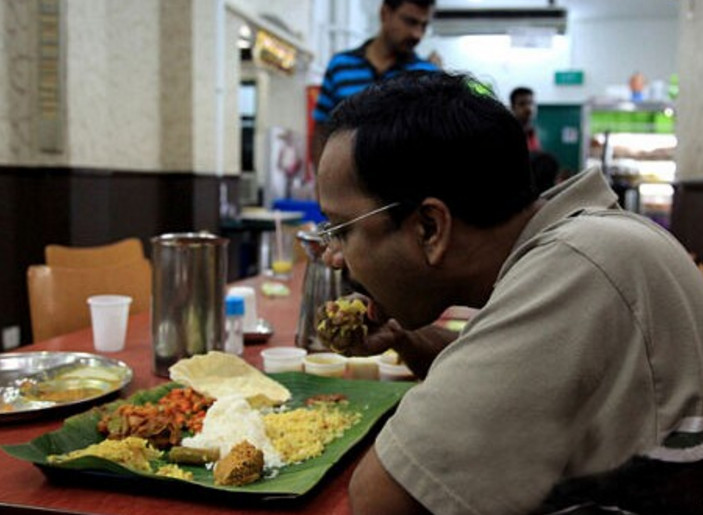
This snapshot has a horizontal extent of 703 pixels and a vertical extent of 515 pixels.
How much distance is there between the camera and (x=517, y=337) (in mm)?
780

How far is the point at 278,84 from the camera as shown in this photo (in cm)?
1042

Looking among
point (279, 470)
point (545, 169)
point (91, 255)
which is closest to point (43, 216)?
point (91, 255)

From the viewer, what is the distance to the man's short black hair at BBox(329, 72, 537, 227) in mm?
894

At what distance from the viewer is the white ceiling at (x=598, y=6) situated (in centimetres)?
1141

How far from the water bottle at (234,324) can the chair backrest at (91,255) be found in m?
1.16

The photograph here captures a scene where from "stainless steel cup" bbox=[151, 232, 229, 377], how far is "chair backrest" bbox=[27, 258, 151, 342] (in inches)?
32.5

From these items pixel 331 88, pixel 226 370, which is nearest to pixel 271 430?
pixel 226 370

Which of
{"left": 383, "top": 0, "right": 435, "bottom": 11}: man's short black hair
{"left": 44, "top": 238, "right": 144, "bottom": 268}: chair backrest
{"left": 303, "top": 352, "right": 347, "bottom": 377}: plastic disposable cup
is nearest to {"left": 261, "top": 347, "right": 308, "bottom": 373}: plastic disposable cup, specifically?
{"left": 303, "top": 352, "right": 347, "bottom": 377}: plastic disposable cup

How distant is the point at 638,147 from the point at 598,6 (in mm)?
2303

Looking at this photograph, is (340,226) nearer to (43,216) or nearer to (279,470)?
(279,470)

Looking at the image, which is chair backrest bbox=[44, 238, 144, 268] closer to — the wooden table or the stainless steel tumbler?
the stainless steel tumbler

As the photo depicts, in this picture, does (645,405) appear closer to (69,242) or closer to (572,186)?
(572,186)

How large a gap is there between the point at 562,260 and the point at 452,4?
38.0 feet

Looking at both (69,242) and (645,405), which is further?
(69,242)
